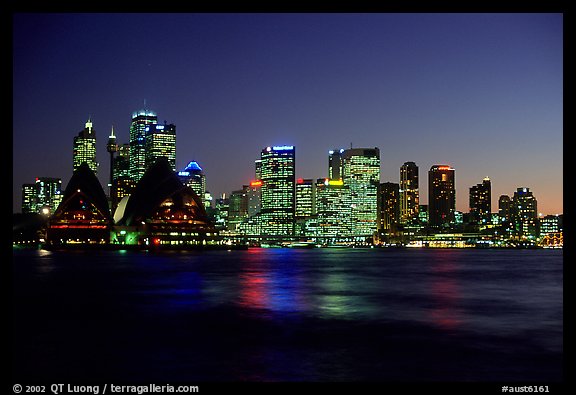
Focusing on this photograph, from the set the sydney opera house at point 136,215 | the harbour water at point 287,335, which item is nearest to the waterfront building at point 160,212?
the sydney opera house at point 136,215

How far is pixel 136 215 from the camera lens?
350 feet

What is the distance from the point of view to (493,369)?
42.1 ft

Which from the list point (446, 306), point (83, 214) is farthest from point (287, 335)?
point (83, 214)

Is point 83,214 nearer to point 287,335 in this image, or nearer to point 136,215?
point 136,215

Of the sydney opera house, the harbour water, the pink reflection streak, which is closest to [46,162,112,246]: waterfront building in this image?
the sydney opera house

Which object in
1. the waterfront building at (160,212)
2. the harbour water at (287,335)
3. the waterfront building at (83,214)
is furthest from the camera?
the waterfront building at (83,214)

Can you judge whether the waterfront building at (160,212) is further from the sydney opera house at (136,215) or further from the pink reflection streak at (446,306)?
the pink reflection streak at (446,306)

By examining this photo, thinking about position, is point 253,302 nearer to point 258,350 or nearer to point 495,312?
point 495,312

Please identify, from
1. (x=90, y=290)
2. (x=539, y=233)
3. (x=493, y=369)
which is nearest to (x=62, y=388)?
(x=493, y=369)

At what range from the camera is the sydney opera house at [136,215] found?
106 meters

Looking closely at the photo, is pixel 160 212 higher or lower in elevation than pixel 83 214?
higher

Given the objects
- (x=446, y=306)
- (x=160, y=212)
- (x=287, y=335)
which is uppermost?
(x=160, y=212)
